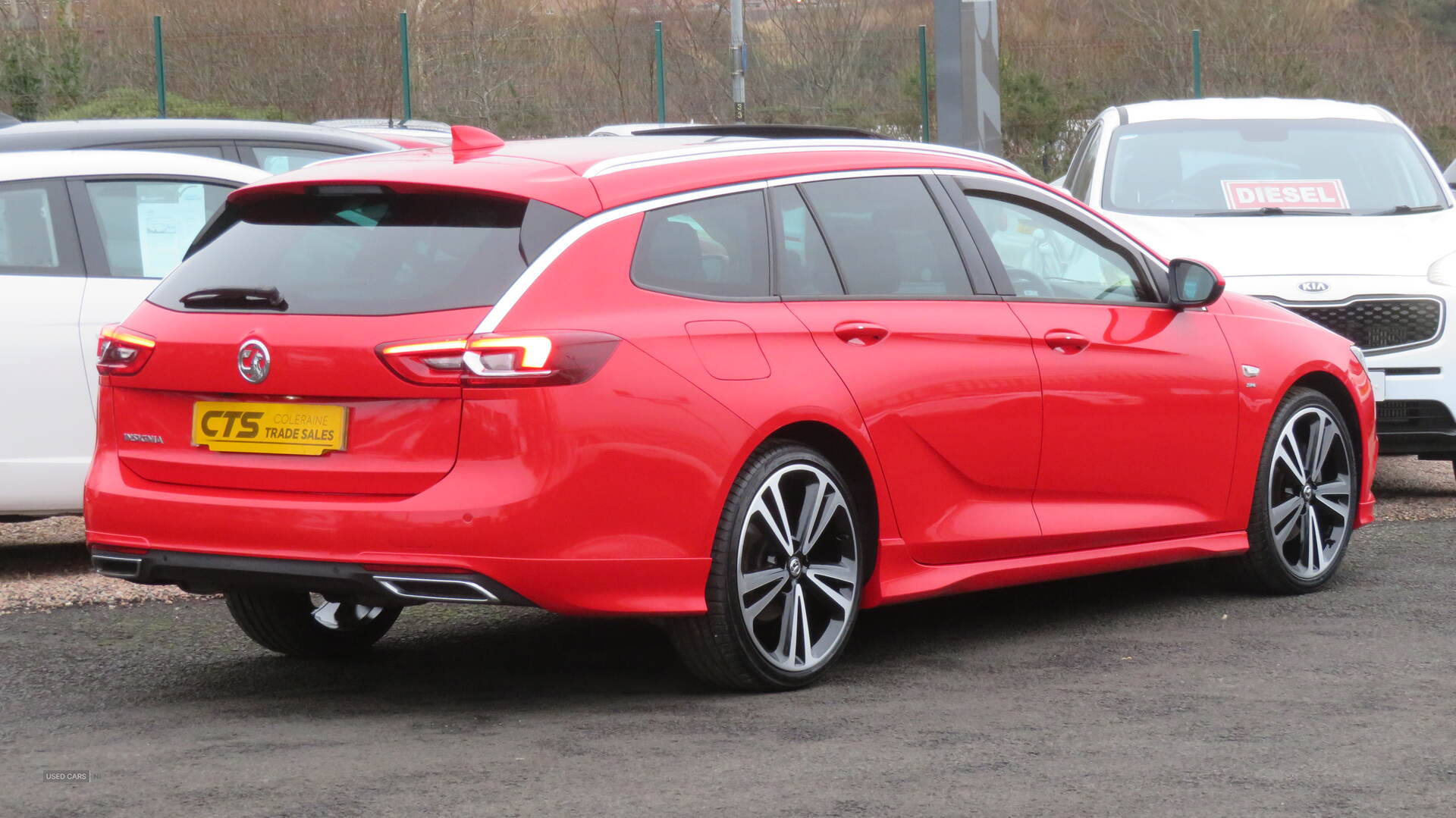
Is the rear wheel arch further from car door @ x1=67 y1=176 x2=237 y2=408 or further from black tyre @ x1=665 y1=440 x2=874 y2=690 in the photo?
car door @ x1=67 y1=176 x2=237 y2=408

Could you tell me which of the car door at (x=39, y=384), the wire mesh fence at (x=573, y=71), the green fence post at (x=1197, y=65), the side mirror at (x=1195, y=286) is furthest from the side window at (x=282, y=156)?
the green fence post at (x=1197, y=65)

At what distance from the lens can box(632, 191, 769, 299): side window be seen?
5125 millimetres

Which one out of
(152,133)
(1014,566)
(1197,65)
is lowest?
(1014,566)

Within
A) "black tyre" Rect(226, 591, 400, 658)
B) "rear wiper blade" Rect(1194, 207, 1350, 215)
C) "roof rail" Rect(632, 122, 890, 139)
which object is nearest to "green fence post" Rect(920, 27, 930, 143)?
"rear wiper blade" Rect(1194, 207, 1350, 215)

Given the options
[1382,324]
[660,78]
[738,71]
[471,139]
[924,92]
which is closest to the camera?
[471,139]

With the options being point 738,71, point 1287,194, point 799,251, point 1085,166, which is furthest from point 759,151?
point 738,71

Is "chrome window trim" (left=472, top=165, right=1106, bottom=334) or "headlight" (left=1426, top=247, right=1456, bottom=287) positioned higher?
"chrome window trim" (left=472, top=165, right=1106, bottom=334)

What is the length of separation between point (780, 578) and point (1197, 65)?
895 inches

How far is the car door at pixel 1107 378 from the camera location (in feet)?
20.1

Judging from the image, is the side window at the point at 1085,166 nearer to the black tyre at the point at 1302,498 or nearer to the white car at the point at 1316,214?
the white car at the point at 1316,214

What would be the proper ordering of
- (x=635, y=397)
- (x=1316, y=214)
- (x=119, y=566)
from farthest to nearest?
(x=1316, y=214) < (x=119, y=566) < (x=635, y=397)

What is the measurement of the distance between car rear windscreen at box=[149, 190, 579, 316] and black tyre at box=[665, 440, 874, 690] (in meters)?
0.86

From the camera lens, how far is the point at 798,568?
5336 millimetres

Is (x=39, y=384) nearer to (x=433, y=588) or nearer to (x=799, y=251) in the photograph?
(x=433, y=588)
